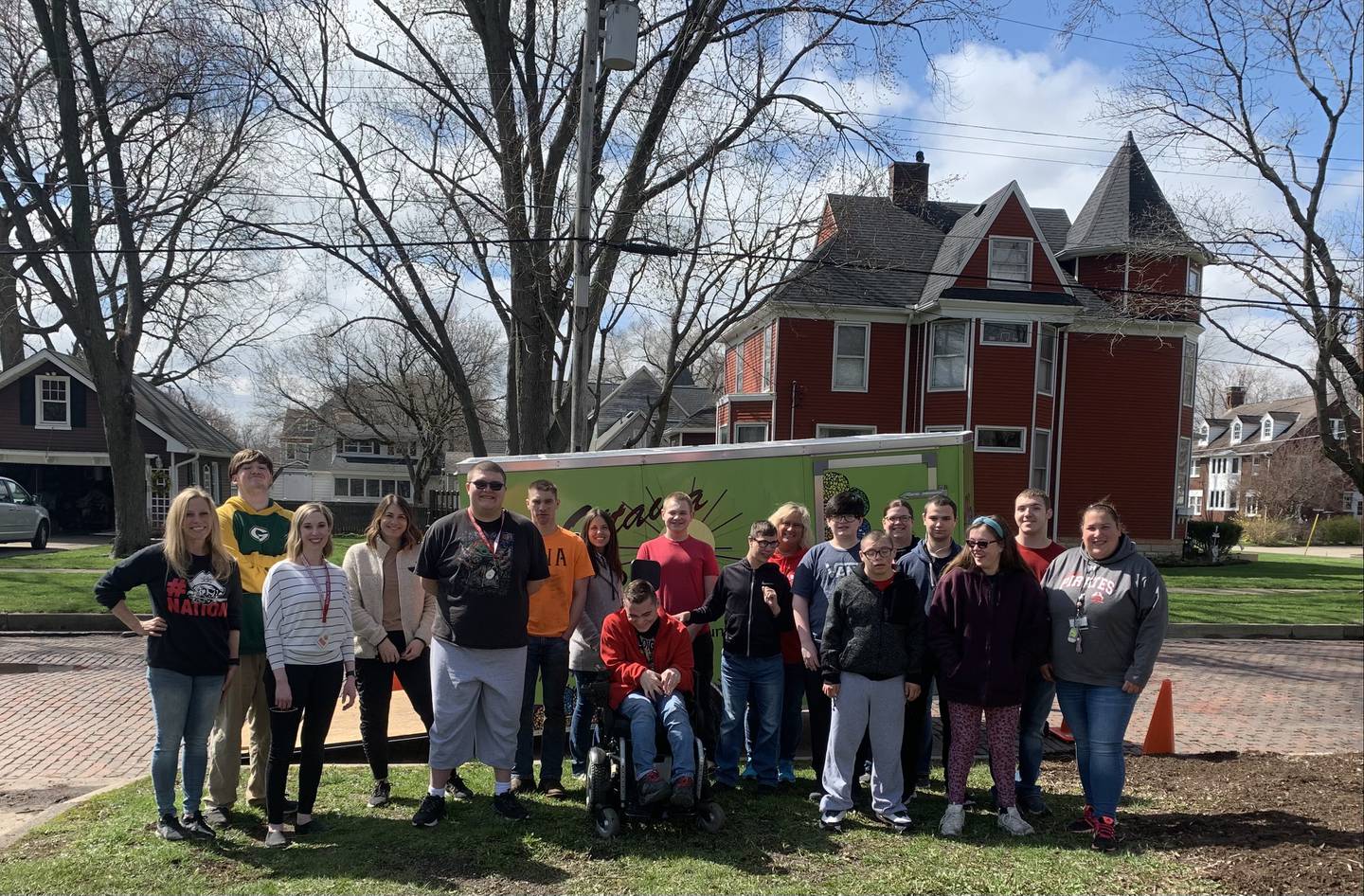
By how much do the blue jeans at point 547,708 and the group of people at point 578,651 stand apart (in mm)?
15

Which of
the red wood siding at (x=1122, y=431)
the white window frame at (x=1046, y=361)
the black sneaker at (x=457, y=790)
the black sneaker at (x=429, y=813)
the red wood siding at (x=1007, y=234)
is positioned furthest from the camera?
the red wood siding at (x=1122, y=431)

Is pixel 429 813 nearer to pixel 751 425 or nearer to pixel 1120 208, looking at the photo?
pixel 751 425

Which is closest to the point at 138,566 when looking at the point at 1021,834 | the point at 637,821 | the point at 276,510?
the point at 276,510

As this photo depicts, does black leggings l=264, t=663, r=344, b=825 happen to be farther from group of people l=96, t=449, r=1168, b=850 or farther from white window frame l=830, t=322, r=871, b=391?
white window frame l=830, t=322, r=871, b=391

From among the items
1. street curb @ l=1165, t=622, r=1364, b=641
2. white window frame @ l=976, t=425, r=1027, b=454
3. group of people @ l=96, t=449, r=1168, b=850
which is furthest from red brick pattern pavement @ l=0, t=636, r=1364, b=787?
white window frame @ l=976, t=425, r=1027, b=454

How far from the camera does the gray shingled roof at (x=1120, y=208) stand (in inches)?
1031

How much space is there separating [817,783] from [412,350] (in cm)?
3489

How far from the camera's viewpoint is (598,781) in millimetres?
5000

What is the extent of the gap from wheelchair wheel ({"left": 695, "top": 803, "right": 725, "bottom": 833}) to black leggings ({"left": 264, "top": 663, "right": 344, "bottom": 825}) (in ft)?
6.61

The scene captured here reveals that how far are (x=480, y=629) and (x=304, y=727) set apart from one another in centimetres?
102

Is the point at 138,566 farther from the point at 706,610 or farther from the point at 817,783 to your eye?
the point at 817,783

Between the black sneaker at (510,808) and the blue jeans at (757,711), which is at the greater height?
the blue jeans at (757,711)

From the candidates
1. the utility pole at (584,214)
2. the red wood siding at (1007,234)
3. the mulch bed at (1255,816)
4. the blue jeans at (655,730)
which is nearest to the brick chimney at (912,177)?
the red wood siding at (1007,234)

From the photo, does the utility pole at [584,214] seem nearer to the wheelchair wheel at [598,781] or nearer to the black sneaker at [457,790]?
the black sneaker at [457,790]
